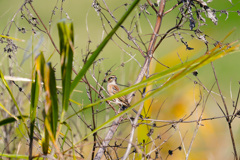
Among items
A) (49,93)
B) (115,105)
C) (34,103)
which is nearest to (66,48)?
(49,93)

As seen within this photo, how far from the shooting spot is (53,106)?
5.62 ft

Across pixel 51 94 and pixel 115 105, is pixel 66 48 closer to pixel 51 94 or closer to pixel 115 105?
pixel 51 94

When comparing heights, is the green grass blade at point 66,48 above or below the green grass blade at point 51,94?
above

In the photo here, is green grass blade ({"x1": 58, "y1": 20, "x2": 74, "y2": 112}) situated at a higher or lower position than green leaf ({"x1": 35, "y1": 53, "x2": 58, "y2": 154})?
higher

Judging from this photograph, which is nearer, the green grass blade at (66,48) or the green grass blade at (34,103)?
the green grass blade at (66,48)

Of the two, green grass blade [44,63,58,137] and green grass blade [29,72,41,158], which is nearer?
green grass blade [44,63,58,137]

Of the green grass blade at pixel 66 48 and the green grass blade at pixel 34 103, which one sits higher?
the green grass blade at pixel 66 48

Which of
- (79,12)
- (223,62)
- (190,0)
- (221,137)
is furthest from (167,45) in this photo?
(190,0)

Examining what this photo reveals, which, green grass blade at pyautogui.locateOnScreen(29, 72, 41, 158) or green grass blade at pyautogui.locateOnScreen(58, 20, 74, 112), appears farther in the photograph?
green grass blade at pyautogui.locateOnScreen(29, 72, 41, 158)

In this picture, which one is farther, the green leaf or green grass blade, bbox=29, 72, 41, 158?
green grass blade, bbox=29, 72, 41, 158

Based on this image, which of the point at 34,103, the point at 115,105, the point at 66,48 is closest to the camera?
the point at 66,48

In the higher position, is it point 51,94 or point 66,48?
point 66,48

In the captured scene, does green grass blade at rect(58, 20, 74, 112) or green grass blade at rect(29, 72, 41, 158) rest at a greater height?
green grass blade at rect(58, 20, 74, 112)

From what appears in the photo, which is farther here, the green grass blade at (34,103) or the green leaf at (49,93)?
the green grass blade at (34,103)
